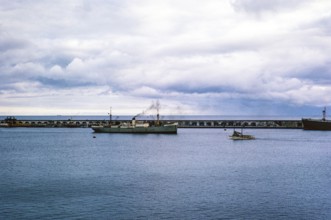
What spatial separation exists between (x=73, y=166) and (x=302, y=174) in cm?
3661

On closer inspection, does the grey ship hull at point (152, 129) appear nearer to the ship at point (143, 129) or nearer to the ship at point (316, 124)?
the ship at point (143, 129)

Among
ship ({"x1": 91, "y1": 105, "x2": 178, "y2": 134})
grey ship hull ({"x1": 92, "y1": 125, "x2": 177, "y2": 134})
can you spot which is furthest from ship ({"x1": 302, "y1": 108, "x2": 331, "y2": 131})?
grey ship hull ({"x1": 92, "y1": 125, "x2": 177, "y2": 134})

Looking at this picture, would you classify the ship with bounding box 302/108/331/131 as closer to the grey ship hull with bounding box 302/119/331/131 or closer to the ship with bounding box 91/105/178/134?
the grey ship hull with bounding box 302/119/331/131

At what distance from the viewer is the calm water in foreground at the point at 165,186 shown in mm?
42719

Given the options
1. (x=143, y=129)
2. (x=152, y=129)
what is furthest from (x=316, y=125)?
(x=143, y=129)

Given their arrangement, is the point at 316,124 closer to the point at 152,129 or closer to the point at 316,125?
the point at 316,125

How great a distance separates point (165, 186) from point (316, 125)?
152 metres

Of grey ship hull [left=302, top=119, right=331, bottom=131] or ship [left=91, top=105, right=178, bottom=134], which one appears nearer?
ship [left=91, top=105, right=178, bottom=134]

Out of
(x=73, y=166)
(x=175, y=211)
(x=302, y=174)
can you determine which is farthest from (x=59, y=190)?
(x=302, y=174)

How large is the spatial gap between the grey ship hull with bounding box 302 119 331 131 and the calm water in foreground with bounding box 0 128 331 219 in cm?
10223

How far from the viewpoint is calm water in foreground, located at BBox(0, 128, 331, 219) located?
42.7 metres

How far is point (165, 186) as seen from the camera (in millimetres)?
55875

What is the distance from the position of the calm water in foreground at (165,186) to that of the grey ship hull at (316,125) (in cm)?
10223

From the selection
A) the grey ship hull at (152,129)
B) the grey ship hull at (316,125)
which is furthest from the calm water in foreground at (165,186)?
the grey ship hull at (316,125)
